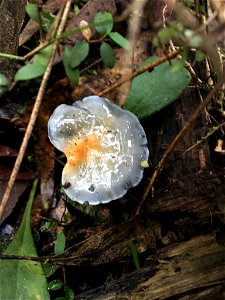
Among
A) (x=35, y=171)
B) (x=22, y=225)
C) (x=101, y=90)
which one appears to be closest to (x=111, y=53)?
(x=101, y=90)

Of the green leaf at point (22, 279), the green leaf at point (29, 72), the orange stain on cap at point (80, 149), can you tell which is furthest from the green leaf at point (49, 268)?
the green leaf at point (29, 72)

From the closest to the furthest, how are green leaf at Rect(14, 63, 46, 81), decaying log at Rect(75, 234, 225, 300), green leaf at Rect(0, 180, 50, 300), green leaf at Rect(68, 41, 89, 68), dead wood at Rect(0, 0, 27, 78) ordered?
green leaf at Rect(14, 63, 46, 81)
green leaf at Rect(68, 41, 89, 68)
decaying log at Rect(75, 234, 225, 300)
green leaf at Rect(0, 180, 50, 300)
dead wood at Rect(0, 0, 27, 78)

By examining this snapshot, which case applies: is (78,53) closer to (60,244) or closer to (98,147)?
(98,147)

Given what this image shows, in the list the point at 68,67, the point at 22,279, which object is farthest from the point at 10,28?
the point at 22,279

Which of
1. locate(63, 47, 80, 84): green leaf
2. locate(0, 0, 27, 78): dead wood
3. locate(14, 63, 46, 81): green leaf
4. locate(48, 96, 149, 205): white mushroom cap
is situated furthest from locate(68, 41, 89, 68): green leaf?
locate(0, 0, 27, 78): dead wood

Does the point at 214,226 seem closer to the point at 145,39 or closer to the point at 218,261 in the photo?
the point at 218,261

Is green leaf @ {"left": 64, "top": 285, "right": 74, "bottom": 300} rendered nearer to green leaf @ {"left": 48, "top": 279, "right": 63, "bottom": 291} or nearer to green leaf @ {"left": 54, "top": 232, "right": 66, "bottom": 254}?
green leaf @ {"left": 48, "top": 279, "right": 63, "bottom": 291}
